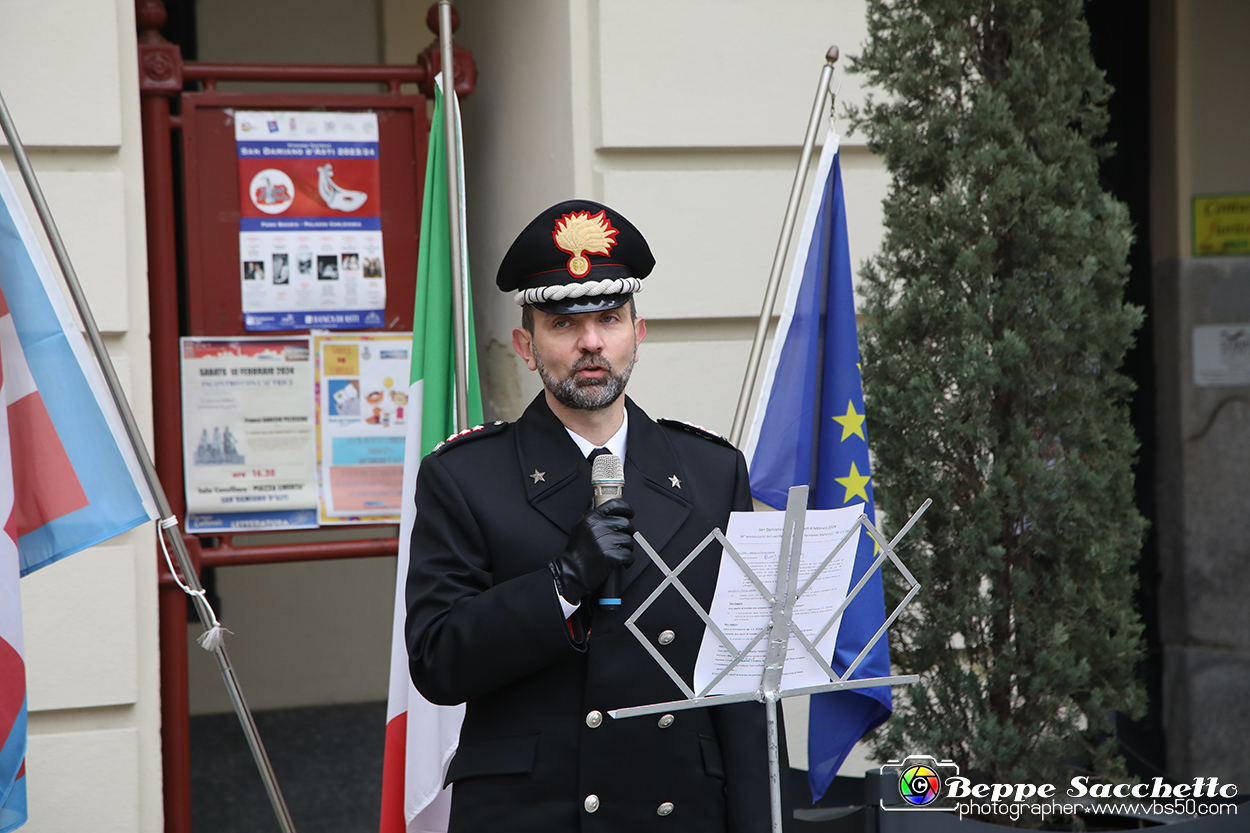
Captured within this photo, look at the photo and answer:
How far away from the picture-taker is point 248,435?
12.4 feet

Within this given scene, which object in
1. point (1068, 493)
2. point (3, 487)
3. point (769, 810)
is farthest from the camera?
point (1068, 493)

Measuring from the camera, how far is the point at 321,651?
597 cm

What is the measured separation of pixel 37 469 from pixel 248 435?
1106 millimetres

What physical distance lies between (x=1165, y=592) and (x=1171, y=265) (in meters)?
1.36

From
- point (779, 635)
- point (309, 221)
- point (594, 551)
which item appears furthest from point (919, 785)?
point (309, 221)

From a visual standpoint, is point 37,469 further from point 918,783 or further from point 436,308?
point 918,783

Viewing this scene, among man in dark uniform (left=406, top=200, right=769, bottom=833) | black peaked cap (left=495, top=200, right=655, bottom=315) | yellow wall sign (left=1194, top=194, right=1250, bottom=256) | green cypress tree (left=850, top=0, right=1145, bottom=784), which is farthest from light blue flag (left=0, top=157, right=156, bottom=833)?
yellow wall sign (left=1194, top=194, right=1250, bottom=256)

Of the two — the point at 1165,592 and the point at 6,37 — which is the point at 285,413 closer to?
the point at 6,37

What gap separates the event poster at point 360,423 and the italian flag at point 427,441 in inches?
28.1

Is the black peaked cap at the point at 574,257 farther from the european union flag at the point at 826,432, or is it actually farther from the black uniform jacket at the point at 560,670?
the european union flag at the point at 826,432

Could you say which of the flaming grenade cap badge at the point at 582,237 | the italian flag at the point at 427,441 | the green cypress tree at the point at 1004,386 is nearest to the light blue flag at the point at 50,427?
the italian flag at the point at 427,441

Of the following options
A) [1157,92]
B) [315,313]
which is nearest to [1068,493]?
[315,313]

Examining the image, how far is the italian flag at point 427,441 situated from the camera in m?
2.92

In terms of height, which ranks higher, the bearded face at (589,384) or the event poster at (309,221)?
the event poster at (309,221)
